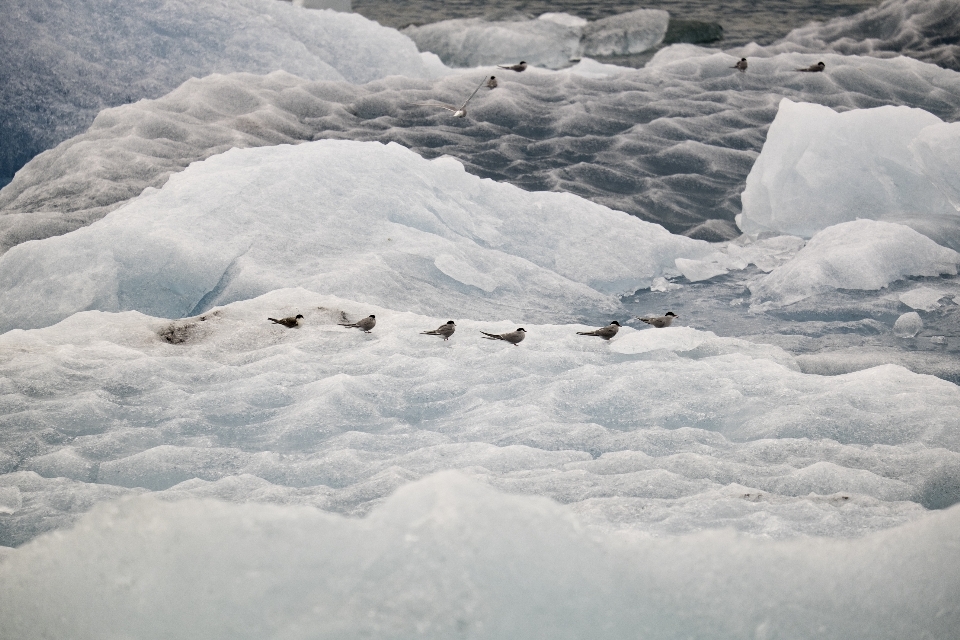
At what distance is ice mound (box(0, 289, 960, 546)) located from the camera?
10.7ft

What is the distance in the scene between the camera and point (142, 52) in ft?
34.2

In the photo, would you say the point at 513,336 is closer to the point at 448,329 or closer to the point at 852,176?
the point at 448,329

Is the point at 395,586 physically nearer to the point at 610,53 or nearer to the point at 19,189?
the point at 19,189

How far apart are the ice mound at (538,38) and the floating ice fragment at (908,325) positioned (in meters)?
10.7

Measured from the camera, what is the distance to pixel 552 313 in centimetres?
581

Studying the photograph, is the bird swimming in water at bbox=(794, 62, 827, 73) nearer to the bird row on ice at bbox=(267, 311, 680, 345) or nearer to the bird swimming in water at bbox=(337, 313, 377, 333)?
the bird row on ice at bbox=(267, 311, 680, 345)

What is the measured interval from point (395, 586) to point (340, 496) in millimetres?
1004

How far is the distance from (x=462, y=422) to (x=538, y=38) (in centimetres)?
1304

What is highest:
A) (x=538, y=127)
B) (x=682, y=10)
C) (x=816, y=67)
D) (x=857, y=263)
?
(x=816, y=67)

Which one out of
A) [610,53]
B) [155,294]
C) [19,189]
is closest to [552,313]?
[155,294]

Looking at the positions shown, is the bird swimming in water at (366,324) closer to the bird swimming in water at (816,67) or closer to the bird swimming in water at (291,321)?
the bird swimming in water at (291,321)

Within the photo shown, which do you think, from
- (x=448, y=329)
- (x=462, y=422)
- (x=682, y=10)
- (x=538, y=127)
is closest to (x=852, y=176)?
(x=538, y=127)

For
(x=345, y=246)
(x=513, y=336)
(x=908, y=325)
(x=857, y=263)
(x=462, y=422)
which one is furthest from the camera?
(x=857, y=263)

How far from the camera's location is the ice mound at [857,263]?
6270 millimetres
